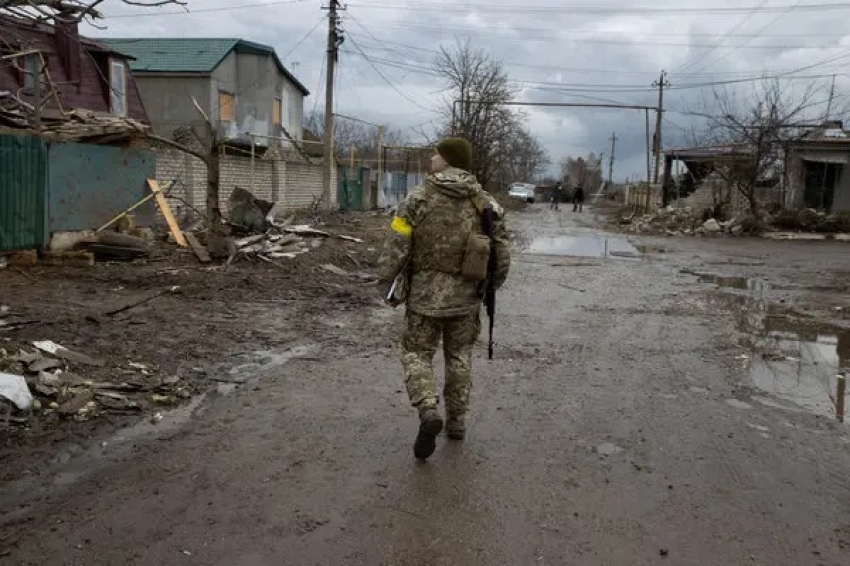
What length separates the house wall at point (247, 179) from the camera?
16.8m

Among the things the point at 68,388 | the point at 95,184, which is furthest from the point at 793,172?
the point at 68,388

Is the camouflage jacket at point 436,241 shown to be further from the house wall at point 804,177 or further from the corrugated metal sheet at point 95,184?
the house wall at point 804,177

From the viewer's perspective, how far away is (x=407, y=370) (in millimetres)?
4336

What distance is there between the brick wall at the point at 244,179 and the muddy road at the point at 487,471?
31.2ft

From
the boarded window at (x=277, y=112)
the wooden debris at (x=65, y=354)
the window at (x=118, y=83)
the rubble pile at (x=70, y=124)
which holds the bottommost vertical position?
the wooden debris at (x=65, y=354)

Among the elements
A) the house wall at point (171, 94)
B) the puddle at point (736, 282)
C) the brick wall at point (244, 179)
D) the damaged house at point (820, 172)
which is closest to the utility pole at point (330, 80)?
the brick wall at point (244, 179)

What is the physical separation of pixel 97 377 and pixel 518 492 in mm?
3295

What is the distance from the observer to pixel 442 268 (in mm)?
4324

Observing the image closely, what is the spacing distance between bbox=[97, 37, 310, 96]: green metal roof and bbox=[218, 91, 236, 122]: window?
59.9 inches

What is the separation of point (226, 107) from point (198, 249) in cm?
2412

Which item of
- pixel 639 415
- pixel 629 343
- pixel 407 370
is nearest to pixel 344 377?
pixel 407 370

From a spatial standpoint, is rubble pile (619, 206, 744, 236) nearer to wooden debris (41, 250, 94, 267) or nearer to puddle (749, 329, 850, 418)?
puddle (749, 329, 850, 418)

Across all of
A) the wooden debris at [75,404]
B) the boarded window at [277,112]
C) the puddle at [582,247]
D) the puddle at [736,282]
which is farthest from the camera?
the boarded window at [277,112]

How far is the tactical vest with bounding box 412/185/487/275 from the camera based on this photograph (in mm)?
4293
